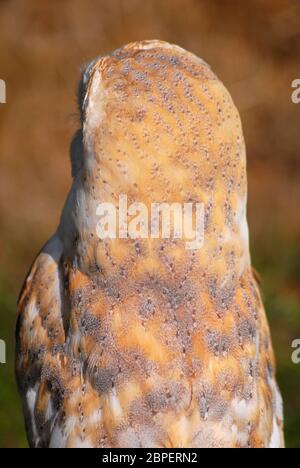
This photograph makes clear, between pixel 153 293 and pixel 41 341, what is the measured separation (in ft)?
0.71

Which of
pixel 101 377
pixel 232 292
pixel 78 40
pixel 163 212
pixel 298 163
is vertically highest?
pixel 78 40

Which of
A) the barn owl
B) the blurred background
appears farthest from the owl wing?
the blurred background

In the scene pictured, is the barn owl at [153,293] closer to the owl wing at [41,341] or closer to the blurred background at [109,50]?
the owl wing at [41,341]

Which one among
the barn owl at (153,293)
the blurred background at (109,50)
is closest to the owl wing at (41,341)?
the barn owl at (153,293)

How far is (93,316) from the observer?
1.30 meters

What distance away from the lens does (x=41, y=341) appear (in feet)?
4.59

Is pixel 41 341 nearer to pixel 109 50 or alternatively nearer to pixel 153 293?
pixel 153 293

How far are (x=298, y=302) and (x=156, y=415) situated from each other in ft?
7.01

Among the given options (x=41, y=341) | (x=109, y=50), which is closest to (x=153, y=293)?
(x=41, y=341)

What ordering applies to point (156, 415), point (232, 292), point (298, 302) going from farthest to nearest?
point (298, 302)
point (232, 292)
point (156, 415)

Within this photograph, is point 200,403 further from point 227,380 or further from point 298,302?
point 298,302

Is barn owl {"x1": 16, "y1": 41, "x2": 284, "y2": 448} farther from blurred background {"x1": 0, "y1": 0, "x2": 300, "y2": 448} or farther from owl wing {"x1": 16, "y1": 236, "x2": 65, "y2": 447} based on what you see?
blurred background {"x1": 0, "y1": 0, "x2": 300, "y2": 448}

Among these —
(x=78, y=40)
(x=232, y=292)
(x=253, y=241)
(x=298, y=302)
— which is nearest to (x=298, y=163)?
(x=253, y=241)

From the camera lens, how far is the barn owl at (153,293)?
127 centimetres
